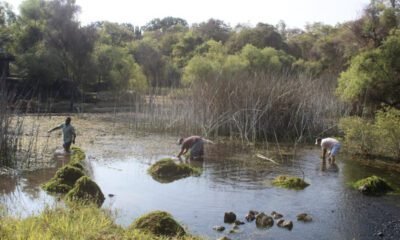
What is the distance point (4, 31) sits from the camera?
41969mm

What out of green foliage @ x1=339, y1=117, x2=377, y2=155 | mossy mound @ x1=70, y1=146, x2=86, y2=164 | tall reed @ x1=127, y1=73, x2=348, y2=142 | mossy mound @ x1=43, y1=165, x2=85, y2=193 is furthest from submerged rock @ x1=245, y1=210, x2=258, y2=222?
tall reed @ x1=127, y1=73, x2=348, y2=142

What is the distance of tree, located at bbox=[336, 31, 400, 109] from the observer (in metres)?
21.9

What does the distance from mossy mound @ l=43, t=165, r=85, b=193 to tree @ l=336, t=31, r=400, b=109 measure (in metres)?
14.9

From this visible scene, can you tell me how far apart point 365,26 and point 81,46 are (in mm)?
23962

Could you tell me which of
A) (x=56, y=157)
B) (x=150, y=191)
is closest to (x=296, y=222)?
(x=150, y=191)

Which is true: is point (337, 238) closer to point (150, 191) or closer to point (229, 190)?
point (229, 190)

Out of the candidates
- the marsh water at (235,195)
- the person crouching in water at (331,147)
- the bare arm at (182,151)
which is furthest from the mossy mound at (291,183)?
the bare arm at (182,151)

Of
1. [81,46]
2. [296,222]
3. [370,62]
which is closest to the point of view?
[296,222]

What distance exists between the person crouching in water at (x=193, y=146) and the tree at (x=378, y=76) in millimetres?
9363

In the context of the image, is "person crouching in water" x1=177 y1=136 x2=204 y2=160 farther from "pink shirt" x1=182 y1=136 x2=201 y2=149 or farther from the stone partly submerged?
the stone partly submerged

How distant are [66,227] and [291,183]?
7755mm

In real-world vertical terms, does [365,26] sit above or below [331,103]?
above

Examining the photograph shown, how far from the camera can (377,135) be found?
18094 mm

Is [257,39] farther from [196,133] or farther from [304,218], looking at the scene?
[304,218]
